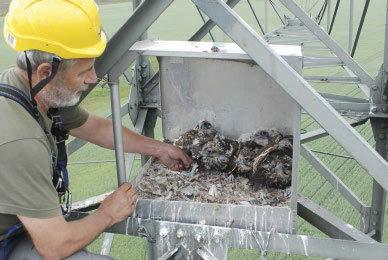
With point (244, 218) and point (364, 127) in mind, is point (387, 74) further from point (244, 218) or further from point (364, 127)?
point (364, 127)

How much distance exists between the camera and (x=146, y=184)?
83.7 inches

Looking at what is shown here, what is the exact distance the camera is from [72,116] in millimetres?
2135

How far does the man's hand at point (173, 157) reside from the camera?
2295 mm

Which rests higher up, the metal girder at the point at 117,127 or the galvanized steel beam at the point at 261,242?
the metal girder at the point at 117,127

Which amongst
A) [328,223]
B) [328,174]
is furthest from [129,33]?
[328,174]

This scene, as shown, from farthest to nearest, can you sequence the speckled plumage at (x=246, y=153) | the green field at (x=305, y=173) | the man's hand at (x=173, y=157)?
the green field at (x=305, y=173), the man's hand at (x=173, y=157), the speckled plumage at (x=246, y=153)

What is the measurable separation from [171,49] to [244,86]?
0.49 meters

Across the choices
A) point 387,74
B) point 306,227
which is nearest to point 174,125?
point 387,74

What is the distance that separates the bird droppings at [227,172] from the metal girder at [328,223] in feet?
0.56

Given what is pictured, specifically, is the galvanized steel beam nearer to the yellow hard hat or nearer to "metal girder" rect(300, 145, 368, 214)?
the yellow hard hat

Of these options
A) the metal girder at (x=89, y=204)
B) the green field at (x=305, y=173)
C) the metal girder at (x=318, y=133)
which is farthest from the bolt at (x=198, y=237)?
the green field at (x=305, y=173)

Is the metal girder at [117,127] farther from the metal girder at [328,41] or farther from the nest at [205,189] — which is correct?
the metal girder at [328,41]

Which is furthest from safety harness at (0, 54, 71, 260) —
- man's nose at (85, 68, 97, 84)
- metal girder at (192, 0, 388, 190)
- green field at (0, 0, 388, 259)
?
green field at (0, 0, 388, 259)

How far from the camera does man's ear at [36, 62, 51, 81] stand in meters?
1.65
